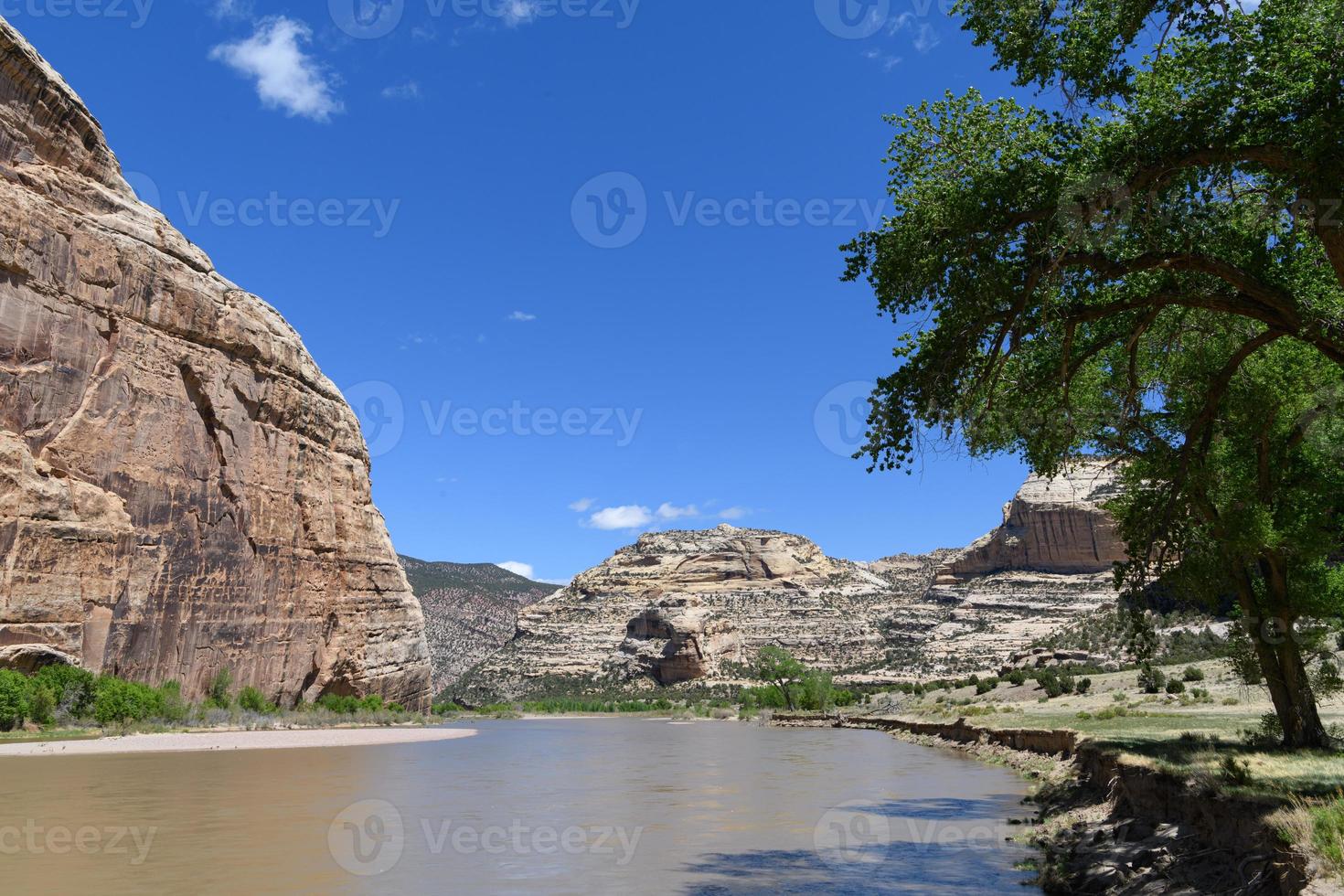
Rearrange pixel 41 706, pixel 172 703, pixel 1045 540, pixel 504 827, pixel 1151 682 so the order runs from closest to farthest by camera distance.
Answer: pixel 504 827, pixel 1151 682, pixel 41 706, pixel 172 703, pixel 1045 540

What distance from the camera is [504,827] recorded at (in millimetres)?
15984

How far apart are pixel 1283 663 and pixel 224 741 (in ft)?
144

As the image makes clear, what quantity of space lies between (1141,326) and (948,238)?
258 centimetres

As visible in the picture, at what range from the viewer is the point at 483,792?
22.4m

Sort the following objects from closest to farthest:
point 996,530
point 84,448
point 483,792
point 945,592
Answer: point 483,792
point 84,448
point 945,592
point 996,530

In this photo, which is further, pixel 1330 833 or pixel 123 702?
pixel 123 702

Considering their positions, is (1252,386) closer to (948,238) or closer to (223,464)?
(948,238)

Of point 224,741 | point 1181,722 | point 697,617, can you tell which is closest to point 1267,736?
point 1181,722

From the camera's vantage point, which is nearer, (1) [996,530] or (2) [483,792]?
(2) [483,792]

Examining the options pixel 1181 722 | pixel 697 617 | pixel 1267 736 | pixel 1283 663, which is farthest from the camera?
pixel 697 617

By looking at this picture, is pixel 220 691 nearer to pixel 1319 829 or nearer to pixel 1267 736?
pixel 1267 736

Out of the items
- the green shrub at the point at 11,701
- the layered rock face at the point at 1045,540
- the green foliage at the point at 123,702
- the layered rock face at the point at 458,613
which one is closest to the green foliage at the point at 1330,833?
the green shrub at the point at 11,701

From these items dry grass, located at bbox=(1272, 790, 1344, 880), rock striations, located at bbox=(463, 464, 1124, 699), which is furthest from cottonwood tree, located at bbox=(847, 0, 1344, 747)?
rock striations, located at bbox=(463, 464, 1124, 699)

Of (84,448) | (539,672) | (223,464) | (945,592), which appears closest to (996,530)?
(945,592)
